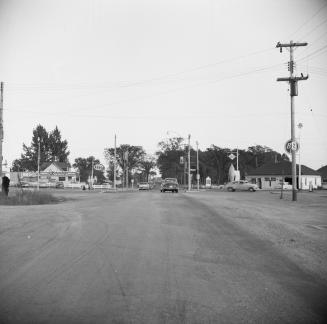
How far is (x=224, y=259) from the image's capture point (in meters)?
8.09

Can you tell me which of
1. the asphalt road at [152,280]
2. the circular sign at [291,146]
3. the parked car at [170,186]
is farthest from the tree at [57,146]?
the asphalt road at [152,280]

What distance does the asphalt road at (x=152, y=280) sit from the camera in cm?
504

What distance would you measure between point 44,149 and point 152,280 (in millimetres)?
128148

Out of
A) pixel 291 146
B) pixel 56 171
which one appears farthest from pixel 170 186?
pixel 56 171

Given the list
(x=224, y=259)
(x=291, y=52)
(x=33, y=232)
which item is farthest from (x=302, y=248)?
(x=291, y=52)

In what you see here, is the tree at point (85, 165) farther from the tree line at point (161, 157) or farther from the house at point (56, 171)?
the house at point (56, 171)

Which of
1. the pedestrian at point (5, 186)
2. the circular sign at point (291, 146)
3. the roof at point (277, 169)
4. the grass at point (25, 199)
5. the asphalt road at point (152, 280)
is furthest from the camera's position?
the roof at point (277, 169)

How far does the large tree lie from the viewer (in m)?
129

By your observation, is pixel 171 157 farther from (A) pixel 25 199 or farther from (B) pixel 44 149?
(A) pixel 25 199

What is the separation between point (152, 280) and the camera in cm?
644

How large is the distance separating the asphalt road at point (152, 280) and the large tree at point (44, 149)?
402 feet

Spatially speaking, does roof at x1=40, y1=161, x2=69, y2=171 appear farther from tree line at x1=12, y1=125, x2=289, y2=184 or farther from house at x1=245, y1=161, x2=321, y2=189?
house at x1=245, y1=161, x2=321, y2=189

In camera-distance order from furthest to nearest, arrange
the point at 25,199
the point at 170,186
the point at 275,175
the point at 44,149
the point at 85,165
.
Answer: the point at 85,165 < the point at 44,149 < the point at 275,175 < the point at 170,186 < the point at 25,199

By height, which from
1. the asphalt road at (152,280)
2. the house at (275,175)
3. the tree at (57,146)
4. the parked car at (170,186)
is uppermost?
the tree at (57,146)
